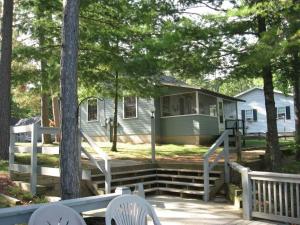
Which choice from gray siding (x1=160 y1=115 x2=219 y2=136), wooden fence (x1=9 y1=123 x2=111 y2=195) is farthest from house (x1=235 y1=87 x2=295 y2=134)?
wooden fence (x1=9 y1=123 x2=111 y2=195)

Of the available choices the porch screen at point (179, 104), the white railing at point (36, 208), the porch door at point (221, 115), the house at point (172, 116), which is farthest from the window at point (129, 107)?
the white railing at point (36, 208)

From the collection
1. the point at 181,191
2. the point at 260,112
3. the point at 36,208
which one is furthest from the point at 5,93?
the point at 260,112

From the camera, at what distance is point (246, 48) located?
10938 mm

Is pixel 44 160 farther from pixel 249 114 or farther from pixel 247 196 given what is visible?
pixel 249 114

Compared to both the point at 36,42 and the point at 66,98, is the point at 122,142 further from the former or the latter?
the point at 66,98

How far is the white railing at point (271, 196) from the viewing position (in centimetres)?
766

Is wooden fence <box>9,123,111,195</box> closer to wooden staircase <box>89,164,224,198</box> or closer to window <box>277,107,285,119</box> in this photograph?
wooden staircase <box>89,164,224,198</box>

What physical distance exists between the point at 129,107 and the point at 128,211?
21.3 m

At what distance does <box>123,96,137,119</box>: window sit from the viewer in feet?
83.6

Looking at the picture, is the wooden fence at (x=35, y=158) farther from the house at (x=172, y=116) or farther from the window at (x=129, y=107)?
the window at (x=129, y=107)

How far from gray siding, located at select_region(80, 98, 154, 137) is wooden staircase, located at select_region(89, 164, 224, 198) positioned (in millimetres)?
11111

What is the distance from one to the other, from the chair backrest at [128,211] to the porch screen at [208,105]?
20.2m

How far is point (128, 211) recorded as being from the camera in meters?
4.60

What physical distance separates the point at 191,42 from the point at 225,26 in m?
0.94
